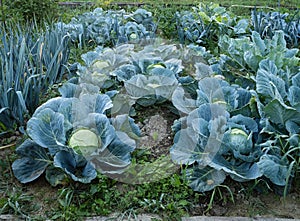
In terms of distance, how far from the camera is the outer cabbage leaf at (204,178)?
6.63ft

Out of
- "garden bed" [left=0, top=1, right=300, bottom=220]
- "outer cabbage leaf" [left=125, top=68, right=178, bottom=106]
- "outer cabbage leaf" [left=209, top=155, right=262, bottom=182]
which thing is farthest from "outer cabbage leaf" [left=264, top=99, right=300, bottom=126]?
"outer cabbage leaf" [left=125, top=68, right=178, bottom=106]

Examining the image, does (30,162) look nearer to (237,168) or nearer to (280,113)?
(237,168)

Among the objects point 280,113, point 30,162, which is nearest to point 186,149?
point 280,113

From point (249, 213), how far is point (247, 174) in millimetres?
200

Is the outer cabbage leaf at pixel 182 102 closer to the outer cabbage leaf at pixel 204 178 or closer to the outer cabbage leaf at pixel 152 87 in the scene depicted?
the outer cabbage leaf at pixel 152 87

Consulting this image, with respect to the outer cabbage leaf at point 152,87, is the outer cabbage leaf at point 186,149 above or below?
below

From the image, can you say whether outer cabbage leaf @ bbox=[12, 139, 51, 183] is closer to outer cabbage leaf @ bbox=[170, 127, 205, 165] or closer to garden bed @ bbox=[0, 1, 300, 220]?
garden bed @ bbox=[0, 1, 300, 220]

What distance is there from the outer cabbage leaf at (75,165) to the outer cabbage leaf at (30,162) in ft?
0.29

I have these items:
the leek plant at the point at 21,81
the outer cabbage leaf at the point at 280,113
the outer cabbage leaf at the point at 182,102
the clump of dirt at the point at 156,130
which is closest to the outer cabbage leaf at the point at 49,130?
the leek plant at the point at 21,81

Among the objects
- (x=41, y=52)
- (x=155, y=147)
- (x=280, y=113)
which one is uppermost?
(x=41, y=52)

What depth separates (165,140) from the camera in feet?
8.10

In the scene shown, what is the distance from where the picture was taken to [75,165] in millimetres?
2080

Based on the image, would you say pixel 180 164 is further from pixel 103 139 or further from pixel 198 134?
pixel 103 139

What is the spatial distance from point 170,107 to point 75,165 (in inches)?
35.1
